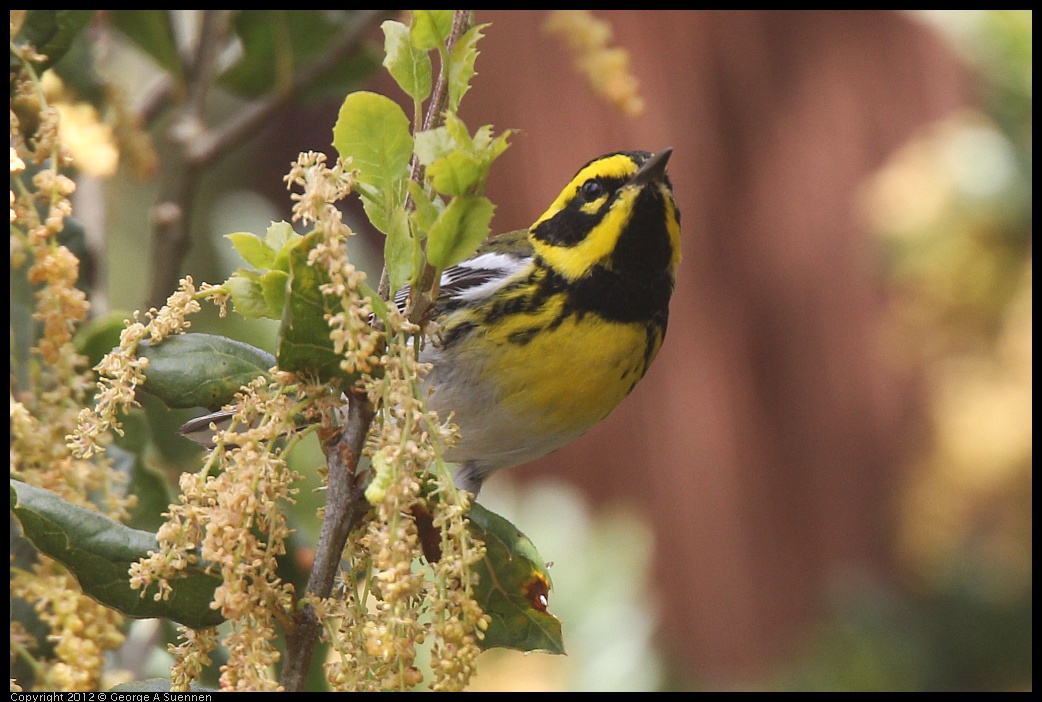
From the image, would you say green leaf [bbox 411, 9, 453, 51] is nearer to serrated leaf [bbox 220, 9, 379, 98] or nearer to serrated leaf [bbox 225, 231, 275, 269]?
serrated leaf [bbox 225, 231, 275, 269]

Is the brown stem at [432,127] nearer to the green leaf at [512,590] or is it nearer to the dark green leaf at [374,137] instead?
the dark green leaf at [374,137]

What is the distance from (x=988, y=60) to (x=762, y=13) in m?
1.75

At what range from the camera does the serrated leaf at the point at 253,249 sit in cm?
61

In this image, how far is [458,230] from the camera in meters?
0.56

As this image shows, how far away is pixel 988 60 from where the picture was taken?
1.83 metres

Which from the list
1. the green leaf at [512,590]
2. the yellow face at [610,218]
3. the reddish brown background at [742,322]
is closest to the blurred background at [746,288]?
the reddish brown background at [742,322]

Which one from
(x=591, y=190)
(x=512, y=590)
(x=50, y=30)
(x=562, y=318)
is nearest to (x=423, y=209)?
(x=512, y=590)

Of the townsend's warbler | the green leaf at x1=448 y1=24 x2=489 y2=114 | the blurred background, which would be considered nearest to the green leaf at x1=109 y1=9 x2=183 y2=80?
the townsend's warbler

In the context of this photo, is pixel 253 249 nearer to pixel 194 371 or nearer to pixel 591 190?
pixel 194 371

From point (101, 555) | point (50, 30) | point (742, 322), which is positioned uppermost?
point (742, 322)

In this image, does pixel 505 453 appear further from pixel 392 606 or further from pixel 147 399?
pixel 392 606

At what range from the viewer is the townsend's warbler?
1.25 meters

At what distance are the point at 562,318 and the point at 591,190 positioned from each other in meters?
0.19
